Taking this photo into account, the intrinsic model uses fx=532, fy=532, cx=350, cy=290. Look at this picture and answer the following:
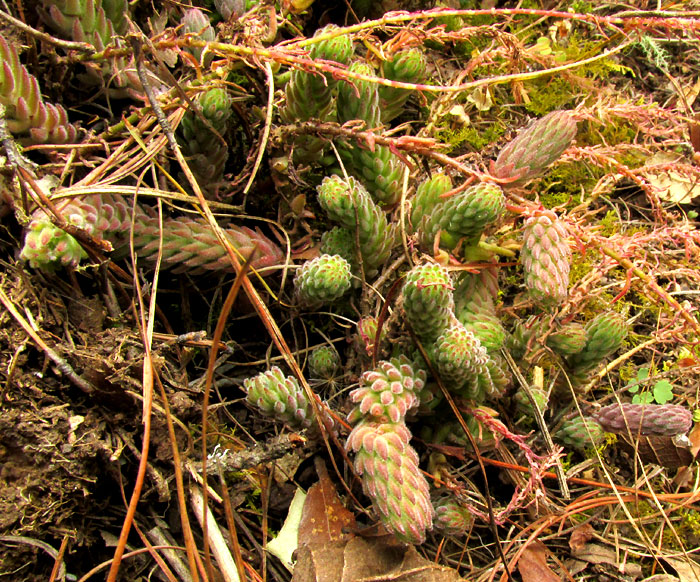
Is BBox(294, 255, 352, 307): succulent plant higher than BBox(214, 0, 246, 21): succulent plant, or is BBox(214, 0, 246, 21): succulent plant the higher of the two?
BBox(214, 0, 246, 21): succulent plant

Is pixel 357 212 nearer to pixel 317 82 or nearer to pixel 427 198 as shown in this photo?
pixel 427 198

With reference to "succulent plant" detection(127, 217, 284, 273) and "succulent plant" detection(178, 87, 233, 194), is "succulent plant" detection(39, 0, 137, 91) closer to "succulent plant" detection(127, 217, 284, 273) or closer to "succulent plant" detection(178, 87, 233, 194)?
"succulent plant" detection(178, 87, 233, 194)

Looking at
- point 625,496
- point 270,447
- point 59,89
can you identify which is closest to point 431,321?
point 270,447

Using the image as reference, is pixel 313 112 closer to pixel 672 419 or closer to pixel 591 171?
pixel 591 171

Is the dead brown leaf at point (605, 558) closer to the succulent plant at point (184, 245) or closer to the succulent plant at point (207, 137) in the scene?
the succulent plant at point (184, 245)

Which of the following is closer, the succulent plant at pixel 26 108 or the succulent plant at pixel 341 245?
the succulent plant at pixel 26 108

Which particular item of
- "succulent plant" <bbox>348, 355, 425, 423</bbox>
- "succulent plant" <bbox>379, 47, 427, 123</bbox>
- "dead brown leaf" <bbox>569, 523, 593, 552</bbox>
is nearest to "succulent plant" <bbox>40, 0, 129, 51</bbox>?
"succulent plant" <bbox>379, 47, 427, 123</bbox>

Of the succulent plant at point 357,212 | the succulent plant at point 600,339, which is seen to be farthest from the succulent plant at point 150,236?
the succulent plant at point 600,339
